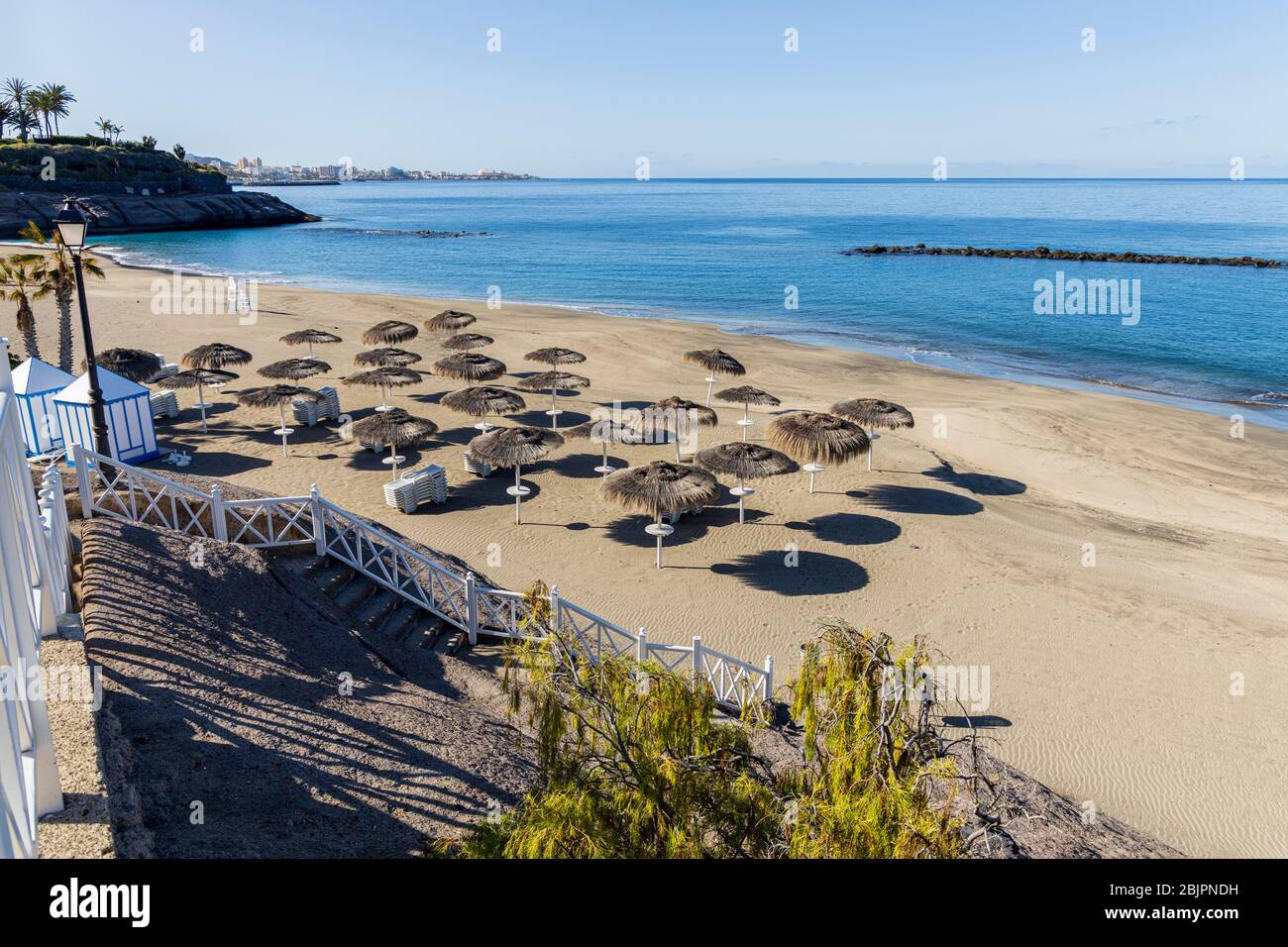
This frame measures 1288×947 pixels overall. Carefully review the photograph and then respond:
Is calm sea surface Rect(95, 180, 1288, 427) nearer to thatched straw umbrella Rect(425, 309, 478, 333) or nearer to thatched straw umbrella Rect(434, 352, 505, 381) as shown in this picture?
thatched straw umbrella Rect(434, 352, 505, 381)

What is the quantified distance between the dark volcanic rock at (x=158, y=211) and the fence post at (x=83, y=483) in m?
93.2

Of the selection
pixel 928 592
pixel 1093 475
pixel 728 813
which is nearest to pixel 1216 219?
pixel 1093 475

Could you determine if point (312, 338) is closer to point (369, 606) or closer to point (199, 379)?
point (199, 379)

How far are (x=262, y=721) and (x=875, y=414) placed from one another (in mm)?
17515

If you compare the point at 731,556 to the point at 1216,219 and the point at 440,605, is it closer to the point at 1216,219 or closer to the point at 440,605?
the point at 440,605

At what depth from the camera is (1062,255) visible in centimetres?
8725

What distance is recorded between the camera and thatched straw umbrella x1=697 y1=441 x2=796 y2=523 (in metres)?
18.2

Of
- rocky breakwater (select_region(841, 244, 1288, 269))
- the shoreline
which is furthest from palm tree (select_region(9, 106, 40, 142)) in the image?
rocky breakwater (select_region(841, 244, 1288, 269))

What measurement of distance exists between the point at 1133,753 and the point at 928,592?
4833mm

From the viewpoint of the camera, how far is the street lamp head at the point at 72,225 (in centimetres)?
1197

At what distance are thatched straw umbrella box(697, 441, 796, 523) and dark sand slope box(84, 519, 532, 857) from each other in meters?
8.05

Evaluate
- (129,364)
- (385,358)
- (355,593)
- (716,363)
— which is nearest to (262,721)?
(355,593)

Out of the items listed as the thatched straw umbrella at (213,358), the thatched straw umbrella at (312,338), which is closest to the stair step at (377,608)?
the thatched straw umbrella at (213,358)

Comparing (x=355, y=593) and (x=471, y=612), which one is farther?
(x=471, y=612)
